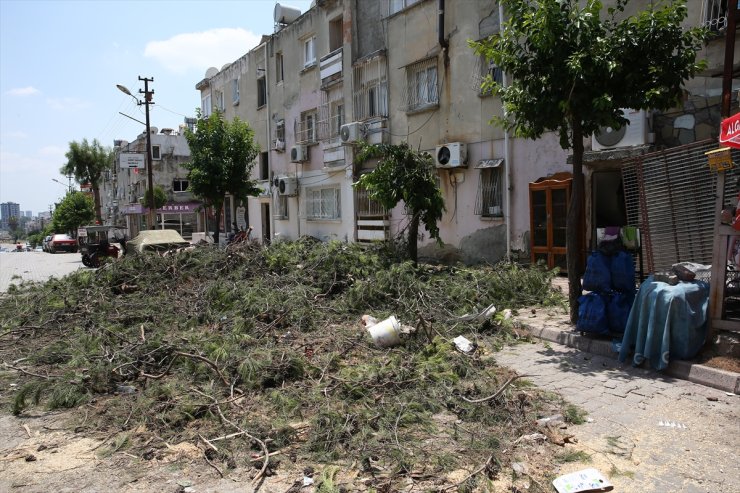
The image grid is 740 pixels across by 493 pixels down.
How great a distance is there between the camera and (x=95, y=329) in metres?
7.93

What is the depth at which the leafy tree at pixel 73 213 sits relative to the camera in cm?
5647

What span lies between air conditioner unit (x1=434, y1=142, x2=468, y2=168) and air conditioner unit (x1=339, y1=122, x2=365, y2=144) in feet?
12.4

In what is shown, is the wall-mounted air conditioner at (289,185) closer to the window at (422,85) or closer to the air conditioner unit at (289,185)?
the air conditioner unit at (289,185)

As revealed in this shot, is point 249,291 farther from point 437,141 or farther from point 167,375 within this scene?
point 437,141

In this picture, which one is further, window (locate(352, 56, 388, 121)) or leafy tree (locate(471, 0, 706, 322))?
window (locate(352, 56, 388, 121))

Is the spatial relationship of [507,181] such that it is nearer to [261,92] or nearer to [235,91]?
[261,92]

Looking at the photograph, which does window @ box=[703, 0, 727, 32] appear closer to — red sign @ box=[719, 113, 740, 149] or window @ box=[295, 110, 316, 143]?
red sign @ box=[719, 113, 740, 149]

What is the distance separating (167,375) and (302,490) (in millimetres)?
3060

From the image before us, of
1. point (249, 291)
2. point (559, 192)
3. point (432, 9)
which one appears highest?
point (432, 9)

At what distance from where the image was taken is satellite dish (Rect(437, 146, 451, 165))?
14.1 m

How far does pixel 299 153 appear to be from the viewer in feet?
69.9

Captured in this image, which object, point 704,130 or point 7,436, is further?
point 704,130

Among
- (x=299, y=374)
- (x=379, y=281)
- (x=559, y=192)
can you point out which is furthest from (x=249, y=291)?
(x=559, y=192)

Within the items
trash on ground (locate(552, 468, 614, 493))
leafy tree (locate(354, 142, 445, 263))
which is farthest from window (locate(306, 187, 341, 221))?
trash on ground (locate(552, 468, 614, 493))
